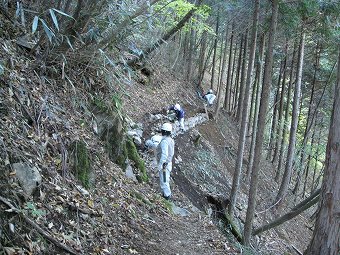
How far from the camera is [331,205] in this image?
451 cm

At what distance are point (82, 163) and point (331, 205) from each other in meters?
3.66

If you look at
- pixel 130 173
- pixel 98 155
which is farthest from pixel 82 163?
pixel 130 173

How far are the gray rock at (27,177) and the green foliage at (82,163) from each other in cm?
126

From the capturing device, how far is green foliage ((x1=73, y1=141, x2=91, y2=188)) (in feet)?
18.7

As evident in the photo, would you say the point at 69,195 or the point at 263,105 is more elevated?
the point at 263,105

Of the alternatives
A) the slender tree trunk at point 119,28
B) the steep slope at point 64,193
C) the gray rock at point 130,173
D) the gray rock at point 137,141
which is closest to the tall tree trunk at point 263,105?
the steep slope at point 64,193

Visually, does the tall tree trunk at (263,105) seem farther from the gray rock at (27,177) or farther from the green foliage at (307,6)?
the gray rock at (27,177)

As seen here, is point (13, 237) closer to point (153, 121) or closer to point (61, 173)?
point (61, 173)

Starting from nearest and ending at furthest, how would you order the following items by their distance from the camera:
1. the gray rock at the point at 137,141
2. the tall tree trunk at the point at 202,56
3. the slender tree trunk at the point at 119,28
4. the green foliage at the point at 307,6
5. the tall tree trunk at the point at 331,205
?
the tall tree trunk at the point at 331,205
the slender tree trunk at the point at 119,28
the green foliage at the point at 307,6
the gray rock at the point at 137,141
the tall tree trunk at the point at 202,56

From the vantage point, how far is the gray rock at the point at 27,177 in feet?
13.6

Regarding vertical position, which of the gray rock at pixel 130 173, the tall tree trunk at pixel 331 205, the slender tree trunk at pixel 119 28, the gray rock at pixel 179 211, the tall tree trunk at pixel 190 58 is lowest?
the gray rock at pixel 179 211

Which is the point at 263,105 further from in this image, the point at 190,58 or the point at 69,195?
the point at 190,58

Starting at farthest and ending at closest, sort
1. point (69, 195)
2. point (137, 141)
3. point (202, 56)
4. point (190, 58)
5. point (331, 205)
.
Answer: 1. point (202, 56)
2. point (190, 58)
3. point (137, 141)
4. point (69, 195)
5. point (331, 205)

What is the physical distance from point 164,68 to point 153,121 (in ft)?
27.5
